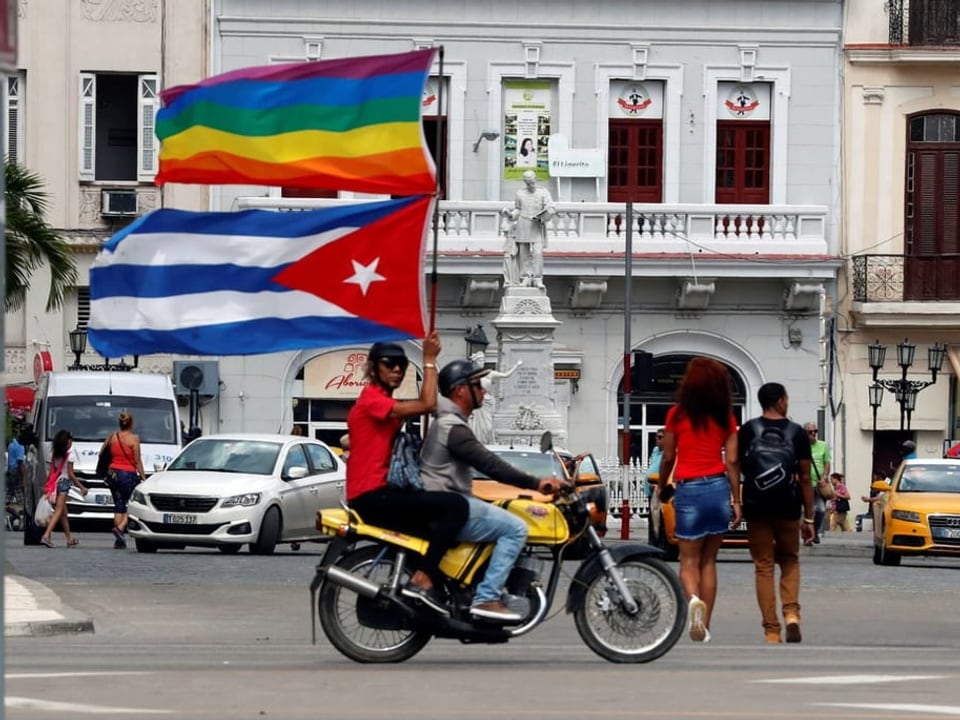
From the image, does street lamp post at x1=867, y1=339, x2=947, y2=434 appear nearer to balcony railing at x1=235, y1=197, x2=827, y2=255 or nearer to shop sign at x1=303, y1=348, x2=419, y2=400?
balcony railing at x1=235, y1=197, x2=827, y2=255

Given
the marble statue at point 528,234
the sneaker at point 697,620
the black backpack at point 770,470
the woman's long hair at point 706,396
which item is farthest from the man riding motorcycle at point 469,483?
the marble statue at point 528,234

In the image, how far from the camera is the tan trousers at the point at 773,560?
1594 centimetres

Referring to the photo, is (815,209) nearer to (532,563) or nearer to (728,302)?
(728,302)

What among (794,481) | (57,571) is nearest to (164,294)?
(794,481)

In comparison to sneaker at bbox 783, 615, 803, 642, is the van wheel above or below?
below

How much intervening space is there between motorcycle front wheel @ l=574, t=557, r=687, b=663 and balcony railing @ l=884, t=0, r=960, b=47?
1280 inches

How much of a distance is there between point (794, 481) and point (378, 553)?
341cm

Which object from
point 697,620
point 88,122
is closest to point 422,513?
point 697,620

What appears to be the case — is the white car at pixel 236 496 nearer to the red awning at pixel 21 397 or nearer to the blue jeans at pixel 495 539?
the blue jeans at pixel 495 539

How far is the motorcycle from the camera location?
13.5m

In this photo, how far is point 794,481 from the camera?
15.9 meters

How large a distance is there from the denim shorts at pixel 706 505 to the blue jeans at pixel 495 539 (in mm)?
2167

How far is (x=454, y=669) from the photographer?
1323 cm

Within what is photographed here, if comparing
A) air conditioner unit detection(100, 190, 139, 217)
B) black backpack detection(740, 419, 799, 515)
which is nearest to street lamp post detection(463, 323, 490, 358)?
air conditioner unit detection(100, 190, 139, 217)
